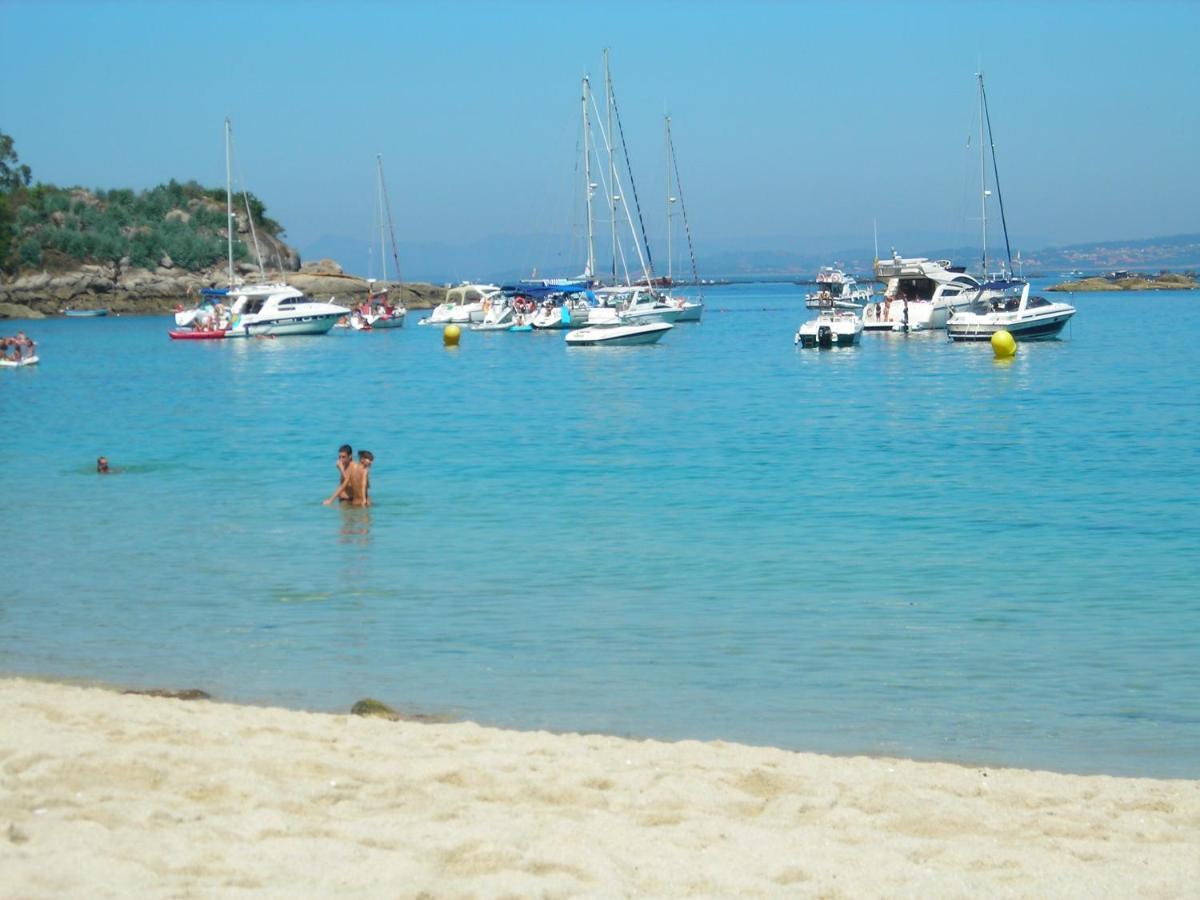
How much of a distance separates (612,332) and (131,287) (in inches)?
2497

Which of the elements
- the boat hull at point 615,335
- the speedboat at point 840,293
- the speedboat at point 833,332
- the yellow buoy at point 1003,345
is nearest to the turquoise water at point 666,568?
the yellow buoy at point 1003,345

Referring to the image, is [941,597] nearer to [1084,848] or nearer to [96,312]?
→ [1084,848]

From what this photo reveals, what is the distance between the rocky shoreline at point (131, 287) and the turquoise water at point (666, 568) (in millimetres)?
73381

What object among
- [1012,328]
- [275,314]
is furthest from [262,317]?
[1012,328]

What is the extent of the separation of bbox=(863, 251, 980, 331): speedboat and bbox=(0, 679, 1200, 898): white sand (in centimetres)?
5559

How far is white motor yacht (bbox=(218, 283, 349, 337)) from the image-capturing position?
73.1 meters

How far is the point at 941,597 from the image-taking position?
13766 millimetres

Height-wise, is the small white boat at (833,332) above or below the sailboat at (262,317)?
below

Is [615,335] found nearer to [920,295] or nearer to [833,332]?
[833,332]

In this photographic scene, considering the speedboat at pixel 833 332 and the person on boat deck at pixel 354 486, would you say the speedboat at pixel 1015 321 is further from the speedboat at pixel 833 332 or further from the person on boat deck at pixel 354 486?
the person on boat deck at pixel 354 486

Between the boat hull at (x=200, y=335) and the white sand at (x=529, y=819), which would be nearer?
the white sand at (x=529, y=819)

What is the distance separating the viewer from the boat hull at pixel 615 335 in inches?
2345

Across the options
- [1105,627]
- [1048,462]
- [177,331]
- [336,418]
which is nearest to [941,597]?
[1105,627]

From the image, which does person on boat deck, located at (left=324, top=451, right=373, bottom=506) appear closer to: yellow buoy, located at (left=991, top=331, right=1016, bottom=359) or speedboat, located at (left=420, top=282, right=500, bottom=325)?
yellow buoy, located at (left=991, top=331, right=1016, bottom=359)
